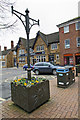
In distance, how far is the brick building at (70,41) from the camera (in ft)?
58.8

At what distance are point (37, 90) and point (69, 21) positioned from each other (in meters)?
19.3

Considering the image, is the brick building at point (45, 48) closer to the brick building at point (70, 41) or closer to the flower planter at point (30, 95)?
the brick building at point (70, 41)

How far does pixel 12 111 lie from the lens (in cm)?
305

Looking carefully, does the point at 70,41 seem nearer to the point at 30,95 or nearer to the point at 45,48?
the point at 45,48

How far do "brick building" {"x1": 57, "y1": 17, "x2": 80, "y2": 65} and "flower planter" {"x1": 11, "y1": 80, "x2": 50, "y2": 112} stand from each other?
54.3 feet

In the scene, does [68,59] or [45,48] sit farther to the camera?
[45,48]

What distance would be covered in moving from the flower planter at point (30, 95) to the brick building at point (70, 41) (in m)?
16.6

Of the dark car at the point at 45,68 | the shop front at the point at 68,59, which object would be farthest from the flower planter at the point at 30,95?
the shop front at the point at 68,59

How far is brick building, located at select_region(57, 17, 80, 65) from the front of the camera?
17.9 metres

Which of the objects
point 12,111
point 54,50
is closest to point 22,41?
point 54,50

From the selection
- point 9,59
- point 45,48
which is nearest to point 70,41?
point 45,48

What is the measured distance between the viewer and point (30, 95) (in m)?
2.88

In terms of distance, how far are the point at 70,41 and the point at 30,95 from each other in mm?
18162

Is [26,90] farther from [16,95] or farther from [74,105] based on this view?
[74,105]
